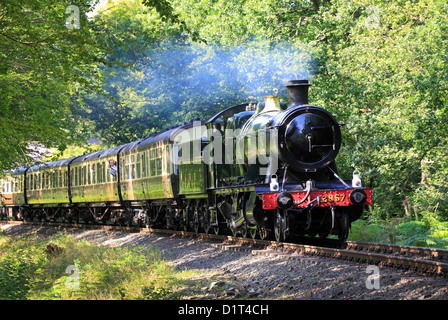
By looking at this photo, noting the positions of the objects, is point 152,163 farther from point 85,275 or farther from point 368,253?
point 368,253

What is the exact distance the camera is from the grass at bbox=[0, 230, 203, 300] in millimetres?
8562

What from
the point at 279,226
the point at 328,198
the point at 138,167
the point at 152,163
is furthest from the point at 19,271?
the point at 138,167

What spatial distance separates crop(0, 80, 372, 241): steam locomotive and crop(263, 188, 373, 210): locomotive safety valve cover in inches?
0.8

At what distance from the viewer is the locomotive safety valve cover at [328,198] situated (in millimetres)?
11352

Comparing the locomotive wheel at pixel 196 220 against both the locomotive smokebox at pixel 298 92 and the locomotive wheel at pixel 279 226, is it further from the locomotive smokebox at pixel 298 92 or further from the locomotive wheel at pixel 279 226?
the locomotive smokebox at pixel 298 92

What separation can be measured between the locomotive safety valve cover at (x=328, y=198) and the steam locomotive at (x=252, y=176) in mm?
20

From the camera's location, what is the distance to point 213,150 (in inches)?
578

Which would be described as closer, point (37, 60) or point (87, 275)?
point (87, 275)

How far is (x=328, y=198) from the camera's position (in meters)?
11.4

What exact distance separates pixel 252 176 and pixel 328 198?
1.97 meters

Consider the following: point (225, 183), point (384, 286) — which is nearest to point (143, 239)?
point (225, 183)

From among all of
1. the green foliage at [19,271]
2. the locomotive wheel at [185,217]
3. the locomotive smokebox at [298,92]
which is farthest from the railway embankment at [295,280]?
the locomotive wheel at [185,217]
